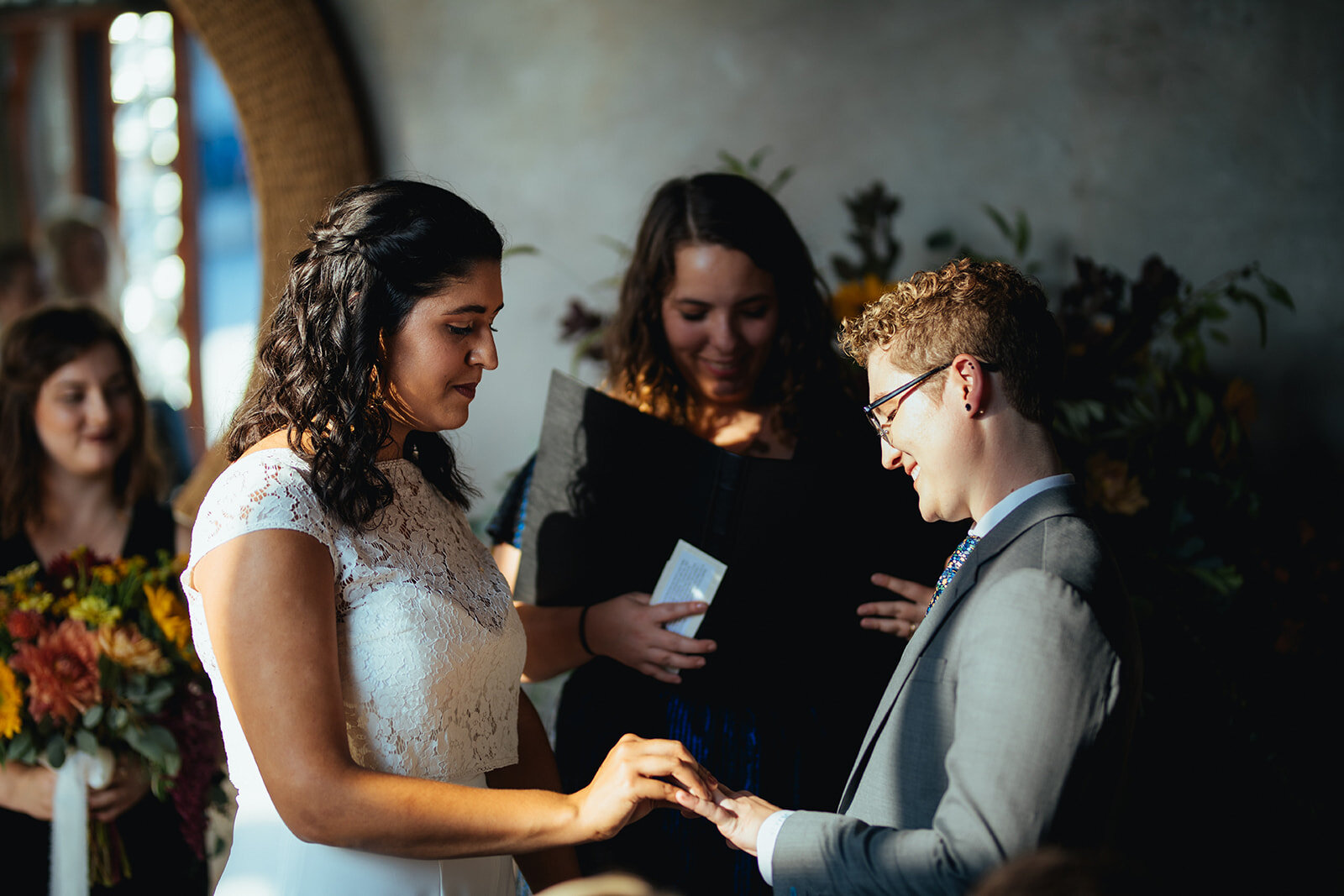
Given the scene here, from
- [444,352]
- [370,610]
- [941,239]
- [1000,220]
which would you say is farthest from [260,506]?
[941,239]

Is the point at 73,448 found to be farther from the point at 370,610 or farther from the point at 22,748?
the point at 370,610

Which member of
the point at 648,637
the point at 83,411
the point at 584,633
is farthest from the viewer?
the point at 83,411

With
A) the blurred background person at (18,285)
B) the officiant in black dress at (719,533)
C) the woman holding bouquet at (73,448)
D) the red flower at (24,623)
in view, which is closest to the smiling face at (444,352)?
the officiant in black dress at (719,533)

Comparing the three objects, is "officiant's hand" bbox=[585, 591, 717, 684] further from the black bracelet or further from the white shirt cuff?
the white shirt cuff

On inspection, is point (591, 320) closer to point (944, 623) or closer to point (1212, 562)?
point (1212, 562)

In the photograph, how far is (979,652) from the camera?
102 centimetres

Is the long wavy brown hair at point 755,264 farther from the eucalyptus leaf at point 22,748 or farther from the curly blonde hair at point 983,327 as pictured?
the eucalyptus leaf at point 22,748

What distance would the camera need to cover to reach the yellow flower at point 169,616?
5.80 feet

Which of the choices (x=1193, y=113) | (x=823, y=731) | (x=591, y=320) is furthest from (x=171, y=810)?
(x=1193, y=113)

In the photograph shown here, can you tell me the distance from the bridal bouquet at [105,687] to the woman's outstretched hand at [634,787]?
927 mm

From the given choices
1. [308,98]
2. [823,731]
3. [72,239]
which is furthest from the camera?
[72,239]

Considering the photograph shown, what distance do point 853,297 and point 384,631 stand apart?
1.42 meters

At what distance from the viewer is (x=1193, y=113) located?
8.08 ft

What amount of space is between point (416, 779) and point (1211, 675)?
161 centimetres
